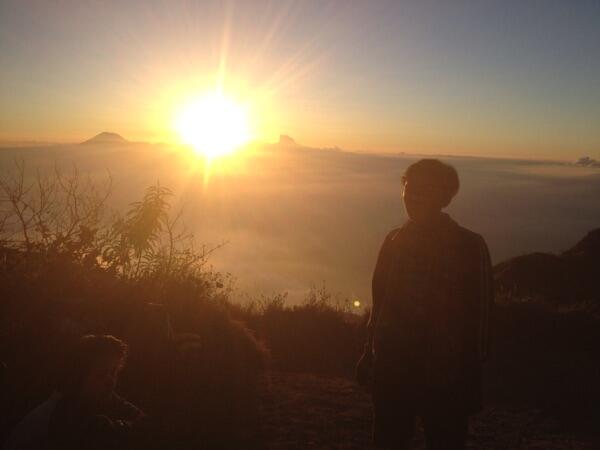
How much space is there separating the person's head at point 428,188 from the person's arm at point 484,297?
26 cm

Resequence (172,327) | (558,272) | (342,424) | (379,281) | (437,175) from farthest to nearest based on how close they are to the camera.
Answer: (558,272), (172,327), (342,424), (379,281), (437,175)

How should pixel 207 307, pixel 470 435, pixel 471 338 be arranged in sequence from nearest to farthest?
1. pixel 471 338
2. pixel 470 435
3. pixel 207 307

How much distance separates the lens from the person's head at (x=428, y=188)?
2.54 meters

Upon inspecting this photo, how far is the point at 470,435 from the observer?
4980 millimetres

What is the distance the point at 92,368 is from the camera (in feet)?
11.0

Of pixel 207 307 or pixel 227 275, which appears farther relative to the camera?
pixel 227 275

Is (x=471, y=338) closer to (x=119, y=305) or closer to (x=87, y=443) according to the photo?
(x=87, y=443)

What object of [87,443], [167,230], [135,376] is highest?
[167,230]

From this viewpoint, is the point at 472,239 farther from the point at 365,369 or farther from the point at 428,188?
the point at 365,369

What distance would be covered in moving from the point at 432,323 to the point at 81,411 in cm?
228

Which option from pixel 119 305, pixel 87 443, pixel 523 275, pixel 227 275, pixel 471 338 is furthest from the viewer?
pixel 523 275

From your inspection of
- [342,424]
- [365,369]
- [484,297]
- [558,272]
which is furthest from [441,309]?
[558,272]

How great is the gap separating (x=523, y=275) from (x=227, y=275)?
11.5m

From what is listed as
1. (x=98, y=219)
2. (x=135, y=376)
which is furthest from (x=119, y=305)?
(x=98, y=219)
